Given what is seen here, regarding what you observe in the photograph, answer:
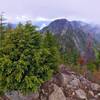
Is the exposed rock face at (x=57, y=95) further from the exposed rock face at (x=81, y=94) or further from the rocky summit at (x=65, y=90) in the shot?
the exposed rock face at (x=81, y=94)

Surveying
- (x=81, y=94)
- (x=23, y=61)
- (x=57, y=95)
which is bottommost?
(x=81, y=94)

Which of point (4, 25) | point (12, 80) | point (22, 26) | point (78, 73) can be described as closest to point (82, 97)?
point (78, 73)

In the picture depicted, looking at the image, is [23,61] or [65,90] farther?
[65,90]

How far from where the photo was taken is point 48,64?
1284 centimetres

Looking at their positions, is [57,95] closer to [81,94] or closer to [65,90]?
[65,90]

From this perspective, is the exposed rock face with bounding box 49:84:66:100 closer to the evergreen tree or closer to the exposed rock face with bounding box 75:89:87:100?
the exposed rock face with bounding box 75:89:87:100

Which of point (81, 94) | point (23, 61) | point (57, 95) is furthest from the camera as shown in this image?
point (81, 94)

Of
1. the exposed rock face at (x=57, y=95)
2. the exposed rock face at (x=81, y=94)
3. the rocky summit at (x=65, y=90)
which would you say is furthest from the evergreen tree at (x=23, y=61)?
the exposed rock face at (x=81, y=94)

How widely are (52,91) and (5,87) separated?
2.53 metres

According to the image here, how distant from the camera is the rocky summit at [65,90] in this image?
1313 cm

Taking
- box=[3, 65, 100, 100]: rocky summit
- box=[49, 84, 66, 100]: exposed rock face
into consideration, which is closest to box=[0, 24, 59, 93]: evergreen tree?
box=[3, 65, 100, 100]: rocky summit

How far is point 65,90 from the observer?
13.9m

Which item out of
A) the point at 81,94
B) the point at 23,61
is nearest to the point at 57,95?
the point at 81,94

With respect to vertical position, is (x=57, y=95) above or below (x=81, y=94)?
above
